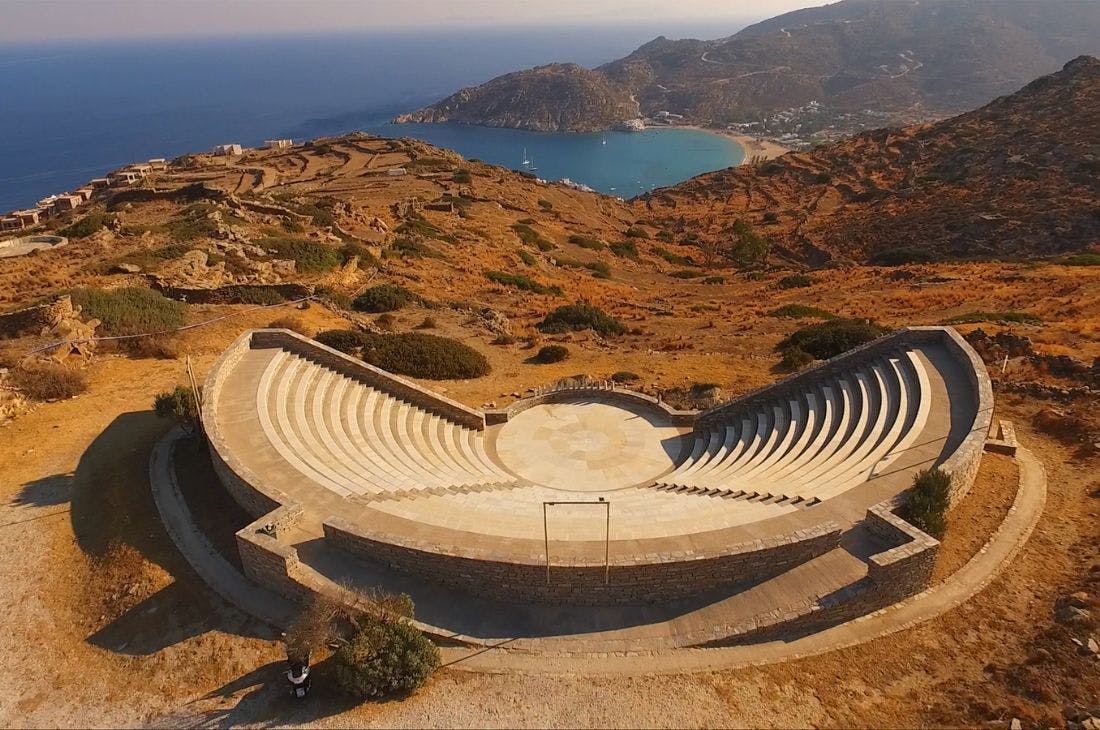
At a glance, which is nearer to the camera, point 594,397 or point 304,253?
point 594,397

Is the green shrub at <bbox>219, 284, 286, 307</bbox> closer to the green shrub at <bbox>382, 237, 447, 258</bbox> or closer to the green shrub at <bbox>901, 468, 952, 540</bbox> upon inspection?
the green shrub at <bbox>382, 237, 447, 258</bbox>

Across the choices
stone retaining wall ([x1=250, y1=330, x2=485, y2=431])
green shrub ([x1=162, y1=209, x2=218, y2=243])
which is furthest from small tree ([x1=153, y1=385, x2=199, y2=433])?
green shrub ([x1=162, y1=209, x2=218, y2=243])

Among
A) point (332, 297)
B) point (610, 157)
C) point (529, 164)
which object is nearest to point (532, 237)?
point (332, 297)

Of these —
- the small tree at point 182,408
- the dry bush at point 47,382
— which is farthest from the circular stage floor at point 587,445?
the dry bush at point 47,382

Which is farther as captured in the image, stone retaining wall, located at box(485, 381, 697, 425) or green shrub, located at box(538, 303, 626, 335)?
green shrub, located at box(538, 303, 626, 335)

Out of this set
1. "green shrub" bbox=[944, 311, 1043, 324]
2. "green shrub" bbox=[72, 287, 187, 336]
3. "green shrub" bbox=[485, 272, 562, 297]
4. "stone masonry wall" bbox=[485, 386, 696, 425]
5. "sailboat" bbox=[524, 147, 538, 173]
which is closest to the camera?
"stone masonry wall" bbox=[485, 386, 696, 425]

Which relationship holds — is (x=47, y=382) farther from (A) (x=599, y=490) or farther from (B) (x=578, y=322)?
(B) (x=578, y=322)
